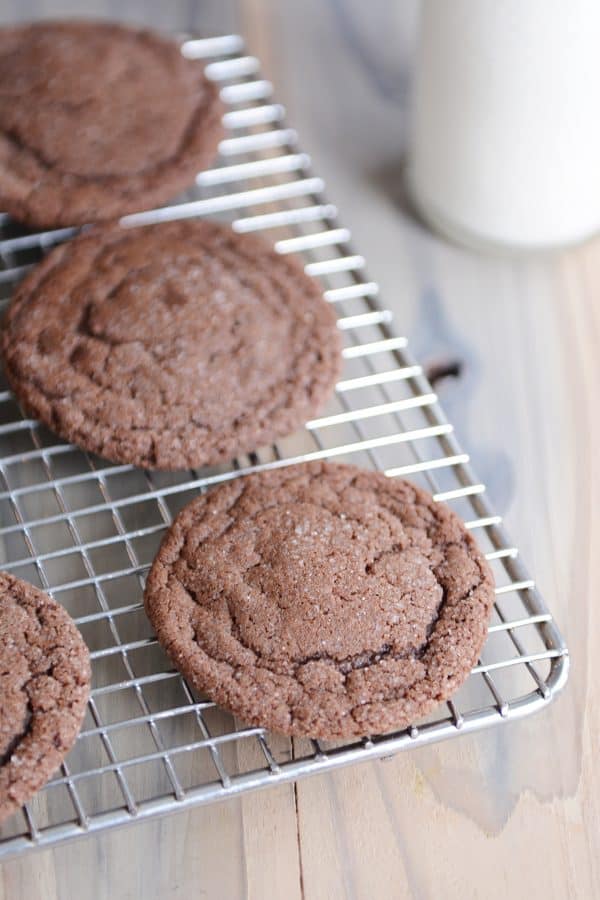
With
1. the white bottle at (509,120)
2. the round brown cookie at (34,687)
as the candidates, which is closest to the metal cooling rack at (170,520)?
the round brown cookie at (34,687)

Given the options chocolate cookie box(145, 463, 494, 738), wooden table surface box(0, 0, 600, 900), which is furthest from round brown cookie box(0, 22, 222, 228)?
chocolate cookie box(145, 463, 494, 738)

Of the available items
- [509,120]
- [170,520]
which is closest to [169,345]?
[170,520]

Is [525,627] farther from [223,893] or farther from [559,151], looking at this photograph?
[559,151]

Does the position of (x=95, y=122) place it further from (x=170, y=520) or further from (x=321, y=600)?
(x=321, y=600)

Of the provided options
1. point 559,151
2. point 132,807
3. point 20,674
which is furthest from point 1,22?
point 132,807

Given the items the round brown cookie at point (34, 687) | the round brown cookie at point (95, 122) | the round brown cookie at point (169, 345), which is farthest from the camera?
the round brown cookie at point (95, 122)

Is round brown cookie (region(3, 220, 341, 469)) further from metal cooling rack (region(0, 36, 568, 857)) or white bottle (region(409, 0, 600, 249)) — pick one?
white bottle (region(409, 0, 600, 249))

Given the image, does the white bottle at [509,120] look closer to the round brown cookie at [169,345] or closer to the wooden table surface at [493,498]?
the wooden table surface at [493,498]
